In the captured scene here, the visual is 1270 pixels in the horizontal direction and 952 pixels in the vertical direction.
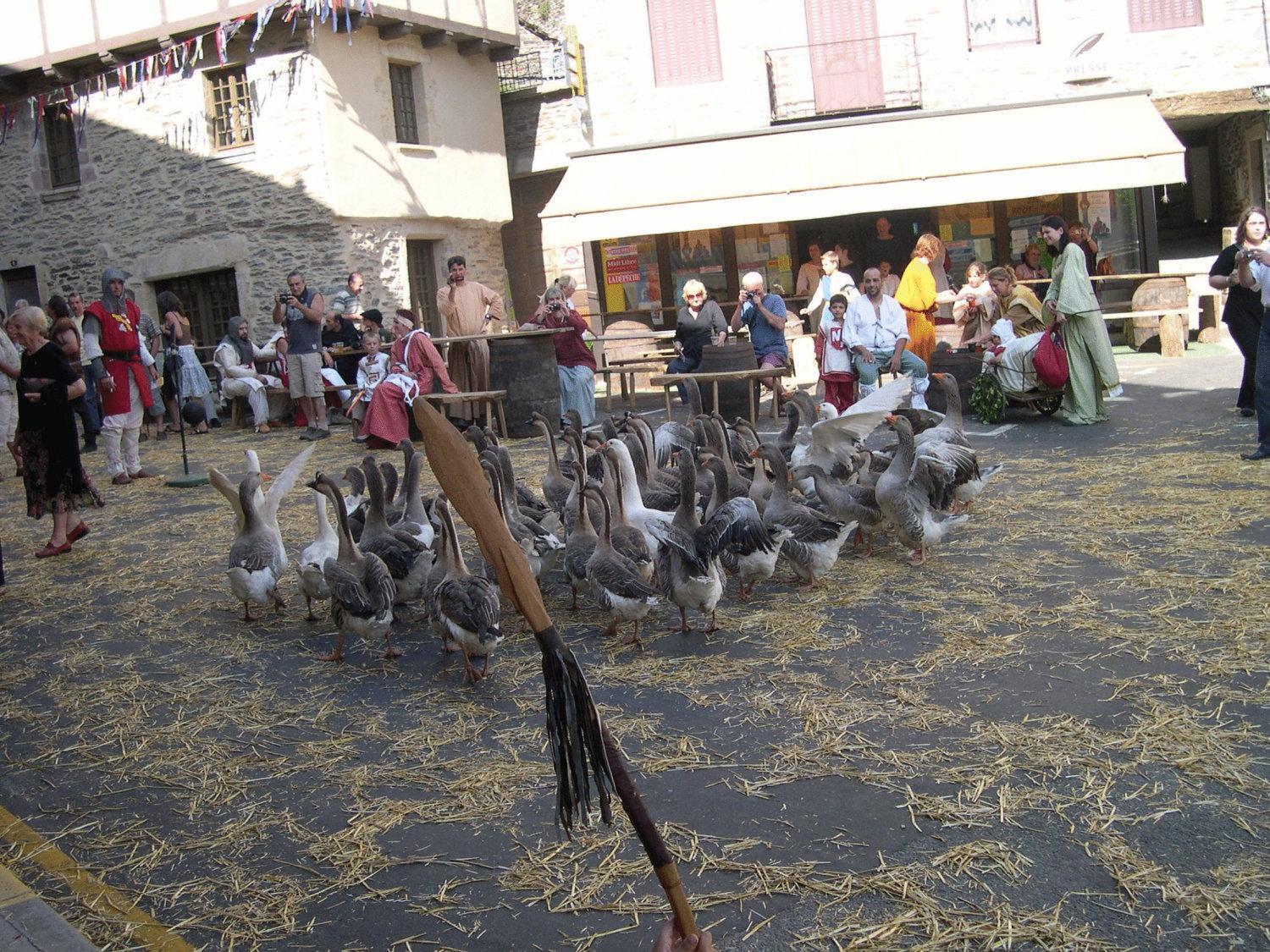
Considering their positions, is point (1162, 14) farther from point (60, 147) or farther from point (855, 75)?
point (60, 147)

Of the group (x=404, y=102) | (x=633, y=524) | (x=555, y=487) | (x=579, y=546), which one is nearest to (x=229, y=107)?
(x=404, y=102)

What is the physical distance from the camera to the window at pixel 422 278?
24.6 m

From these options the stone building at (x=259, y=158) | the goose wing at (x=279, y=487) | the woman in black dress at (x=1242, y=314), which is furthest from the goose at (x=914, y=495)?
the stone building at (x=259, y=158)

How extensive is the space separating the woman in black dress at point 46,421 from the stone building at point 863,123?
1080 cm

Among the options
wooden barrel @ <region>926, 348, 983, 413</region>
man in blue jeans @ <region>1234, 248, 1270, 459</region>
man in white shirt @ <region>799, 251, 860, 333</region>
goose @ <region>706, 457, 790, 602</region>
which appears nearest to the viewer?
goose @ <region>706, 457, 790, 602</region>

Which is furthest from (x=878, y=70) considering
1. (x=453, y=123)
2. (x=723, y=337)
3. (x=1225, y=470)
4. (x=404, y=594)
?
(x=404, y=594)

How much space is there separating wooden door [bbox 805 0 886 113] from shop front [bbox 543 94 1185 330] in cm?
214

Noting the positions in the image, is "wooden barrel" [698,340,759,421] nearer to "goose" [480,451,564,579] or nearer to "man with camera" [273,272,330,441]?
"man with camera" [273,272,330,441]

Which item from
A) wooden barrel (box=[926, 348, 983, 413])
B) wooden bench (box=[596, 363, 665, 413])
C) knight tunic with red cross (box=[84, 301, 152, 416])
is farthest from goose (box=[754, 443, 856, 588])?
wooden bench (box=[596, 363, 665, 413])

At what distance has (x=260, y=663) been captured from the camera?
6660 millimetres

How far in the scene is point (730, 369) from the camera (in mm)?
14359

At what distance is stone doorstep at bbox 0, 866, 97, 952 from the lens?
3.54 meters

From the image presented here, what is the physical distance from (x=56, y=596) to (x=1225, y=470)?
→ 8902 mm

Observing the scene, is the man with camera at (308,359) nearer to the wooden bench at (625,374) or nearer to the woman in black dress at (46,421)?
the wooden bench at (625,374)
